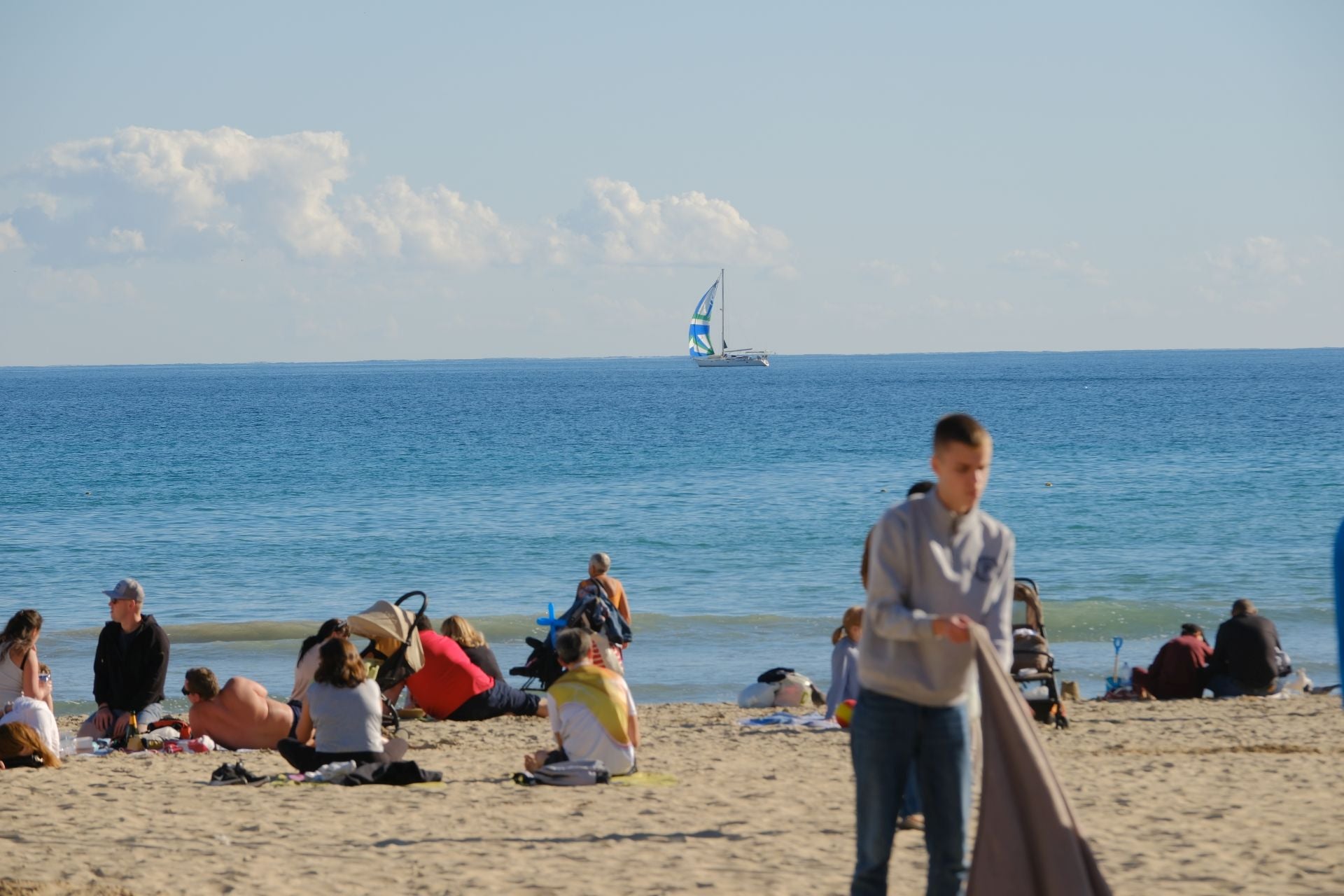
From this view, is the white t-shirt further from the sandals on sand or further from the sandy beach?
the sandals on sand

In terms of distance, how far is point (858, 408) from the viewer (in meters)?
80.9

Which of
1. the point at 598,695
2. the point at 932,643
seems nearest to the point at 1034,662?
the point at 598,695

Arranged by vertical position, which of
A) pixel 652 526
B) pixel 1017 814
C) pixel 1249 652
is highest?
pixel 1017 814

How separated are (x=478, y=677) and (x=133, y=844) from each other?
4.47m

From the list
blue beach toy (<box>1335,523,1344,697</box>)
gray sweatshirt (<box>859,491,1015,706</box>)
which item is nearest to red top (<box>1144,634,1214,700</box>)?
blue beach toy (<box>1335,523,1344,697</box>)

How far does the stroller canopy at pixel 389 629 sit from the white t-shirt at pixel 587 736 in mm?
2656

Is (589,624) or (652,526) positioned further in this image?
(652,526)

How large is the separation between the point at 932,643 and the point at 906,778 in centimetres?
40

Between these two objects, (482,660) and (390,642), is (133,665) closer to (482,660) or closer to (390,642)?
(390,642)

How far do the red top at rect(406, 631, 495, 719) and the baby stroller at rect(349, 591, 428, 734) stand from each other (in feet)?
0.23

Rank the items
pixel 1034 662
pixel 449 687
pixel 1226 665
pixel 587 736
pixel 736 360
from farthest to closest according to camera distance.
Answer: pixel 736 360, pixel 1226 665, pixel 449 687, pixel 1034 662, pixel 587 736

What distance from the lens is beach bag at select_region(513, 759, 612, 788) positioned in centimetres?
711

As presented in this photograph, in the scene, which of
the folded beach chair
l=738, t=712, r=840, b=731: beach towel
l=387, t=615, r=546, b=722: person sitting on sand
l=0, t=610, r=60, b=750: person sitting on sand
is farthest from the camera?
the folded beach chair

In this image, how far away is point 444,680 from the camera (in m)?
9.96
